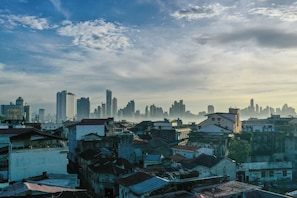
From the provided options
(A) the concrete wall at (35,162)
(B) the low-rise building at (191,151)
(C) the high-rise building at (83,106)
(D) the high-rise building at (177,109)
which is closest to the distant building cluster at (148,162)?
(A) the concrete wall at (35,162)

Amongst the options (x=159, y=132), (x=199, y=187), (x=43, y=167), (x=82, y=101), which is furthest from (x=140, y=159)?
(x=82, y=101)

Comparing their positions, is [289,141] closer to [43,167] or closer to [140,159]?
[140,159]

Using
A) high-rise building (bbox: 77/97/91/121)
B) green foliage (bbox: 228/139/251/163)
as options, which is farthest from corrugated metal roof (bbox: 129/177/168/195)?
high-rise building (bbox: 77/97/91/121)

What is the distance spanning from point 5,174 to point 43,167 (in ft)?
8.65

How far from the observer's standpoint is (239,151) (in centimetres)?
3728

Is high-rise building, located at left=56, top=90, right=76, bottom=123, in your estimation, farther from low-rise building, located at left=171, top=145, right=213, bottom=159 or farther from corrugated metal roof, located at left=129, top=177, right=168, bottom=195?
corrugated metal roof, located at left=129, top=177, right=168, bottom=195

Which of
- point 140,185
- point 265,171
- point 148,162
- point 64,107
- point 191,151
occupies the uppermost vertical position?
point 64,107

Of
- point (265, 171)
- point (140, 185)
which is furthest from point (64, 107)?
point (140, 185)

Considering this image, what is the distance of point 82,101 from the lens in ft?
441

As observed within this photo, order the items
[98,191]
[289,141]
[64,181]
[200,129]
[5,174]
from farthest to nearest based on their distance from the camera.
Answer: [200,129]
[289,141]
[98,191]
[5,174]
[64,181]

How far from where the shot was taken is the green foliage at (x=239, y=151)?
37062mm

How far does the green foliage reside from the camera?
122ft

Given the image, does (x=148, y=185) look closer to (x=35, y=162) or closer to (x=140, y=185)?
(x=140, y=185)

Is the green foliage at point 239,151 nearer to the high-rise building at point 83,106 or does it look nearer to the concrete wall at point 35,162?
the concrete wall at point 35,162
